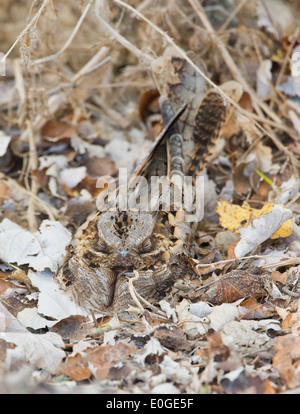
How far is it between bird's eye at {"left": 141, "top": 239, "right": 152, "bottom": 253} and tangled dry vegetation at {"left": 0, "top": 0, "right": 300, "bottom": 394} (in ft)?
0.94

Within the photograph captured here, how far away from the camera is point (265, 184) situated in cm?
381

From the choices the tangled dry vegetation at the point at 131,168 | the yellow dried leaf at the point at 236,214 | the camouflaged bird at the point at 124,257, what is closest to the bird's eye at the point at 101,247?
the camouflaged bird at the point at 124,257

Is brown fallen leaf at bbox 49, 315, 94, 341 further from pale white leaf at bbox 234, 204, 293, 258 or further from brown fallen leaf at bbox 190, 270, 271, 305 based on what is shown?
pale white leaf at bbox 234, 204, 293, 258

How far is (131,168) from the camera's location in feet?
13.8

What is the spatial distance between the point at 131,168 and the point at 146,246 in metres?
1.47

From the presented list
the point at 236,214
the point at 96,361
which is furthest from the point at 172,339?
the point at 236,214

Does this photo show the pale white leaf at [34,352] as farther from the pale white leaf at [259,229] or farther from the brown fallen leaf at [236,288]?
the pale white leaf at [259,229]

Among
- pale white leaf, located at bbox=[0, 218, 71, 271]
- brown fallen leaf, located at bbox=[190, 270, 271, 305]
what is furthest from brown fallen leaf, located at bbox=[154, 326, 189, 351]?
pale white leaf, located at bbox=[0, 218, 71, 271]

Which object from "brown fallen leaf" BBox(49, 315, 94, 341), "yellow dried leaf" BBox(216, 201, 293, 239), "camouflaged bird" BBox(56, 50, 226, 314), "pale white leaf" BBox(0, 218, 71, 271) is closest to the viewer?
"brown fallen leaf" BBox(49, 315, 94, 341)

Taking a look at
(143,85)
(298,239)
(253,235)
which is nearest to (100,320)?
(253,235)

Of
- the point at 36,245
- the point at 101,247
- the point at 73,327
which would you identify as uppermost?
the point at 101,247

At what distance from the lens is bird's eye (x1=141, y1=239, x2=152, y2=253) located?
112 inches

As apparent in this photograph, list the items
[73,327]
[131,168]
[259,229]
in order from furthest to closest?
[131,168], [259,229], [73,327]

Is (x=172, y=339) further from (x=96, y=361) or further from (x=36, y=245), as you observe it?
(x=36, y=245)
